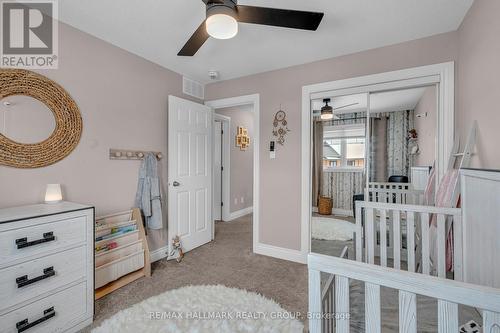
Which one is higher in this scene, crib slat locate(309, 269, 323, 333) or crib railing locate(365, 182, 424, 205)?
crib railing locate(365, 182, 424, 205)

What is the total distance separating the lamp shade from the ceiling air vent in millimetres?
1876

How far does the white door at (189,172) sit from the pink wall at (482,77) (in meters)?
2.76

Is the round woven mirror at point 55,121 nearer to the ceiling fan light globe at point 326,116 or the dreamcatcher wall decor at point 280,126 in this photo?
the dreamcatcher wall decor at point 280,126

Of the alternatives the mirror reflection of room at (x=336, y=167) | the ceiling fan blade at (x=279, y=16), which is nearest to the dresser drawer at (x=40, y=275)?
the ceiling fan blade at (x=279, y=16)

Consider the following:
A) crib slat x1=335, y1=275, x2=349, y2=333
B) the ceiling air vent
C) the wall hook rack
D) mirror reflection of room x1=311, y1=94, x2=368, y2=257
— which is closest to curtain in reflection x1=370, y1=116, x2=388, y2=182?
mirror reflection of room x1=311, y1=94, x2=368, y2=257

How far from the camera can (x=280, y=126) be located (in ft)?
9.58

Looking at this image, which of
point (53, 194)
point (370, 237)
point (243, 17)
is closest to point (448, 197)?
point (370, 237)

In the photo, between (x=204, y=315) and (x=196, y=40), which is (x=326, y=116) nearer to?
(x=196, y=40)

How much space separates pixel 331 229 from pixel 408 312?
317 cm

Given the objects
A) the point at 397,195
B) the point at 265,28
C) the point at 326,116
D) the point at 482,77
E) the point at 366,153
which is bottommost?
the point at 397,195

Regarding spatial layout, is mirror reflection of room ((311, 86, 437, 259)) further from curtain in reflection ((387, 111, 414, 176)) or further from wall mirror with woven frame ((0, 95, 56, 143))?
wall mirror with woven frame ((0, 95, 56, 143))

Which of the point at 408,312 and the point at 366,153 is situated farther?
the point at 366,153

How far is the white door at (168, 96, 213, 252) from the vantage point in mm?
2863

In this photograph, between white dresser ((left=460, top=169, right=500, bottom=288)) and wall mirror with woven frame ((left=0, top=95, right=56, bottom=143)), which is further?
wall mirror with woven frame ((left=0, top=95, right=56, bottom=143))
